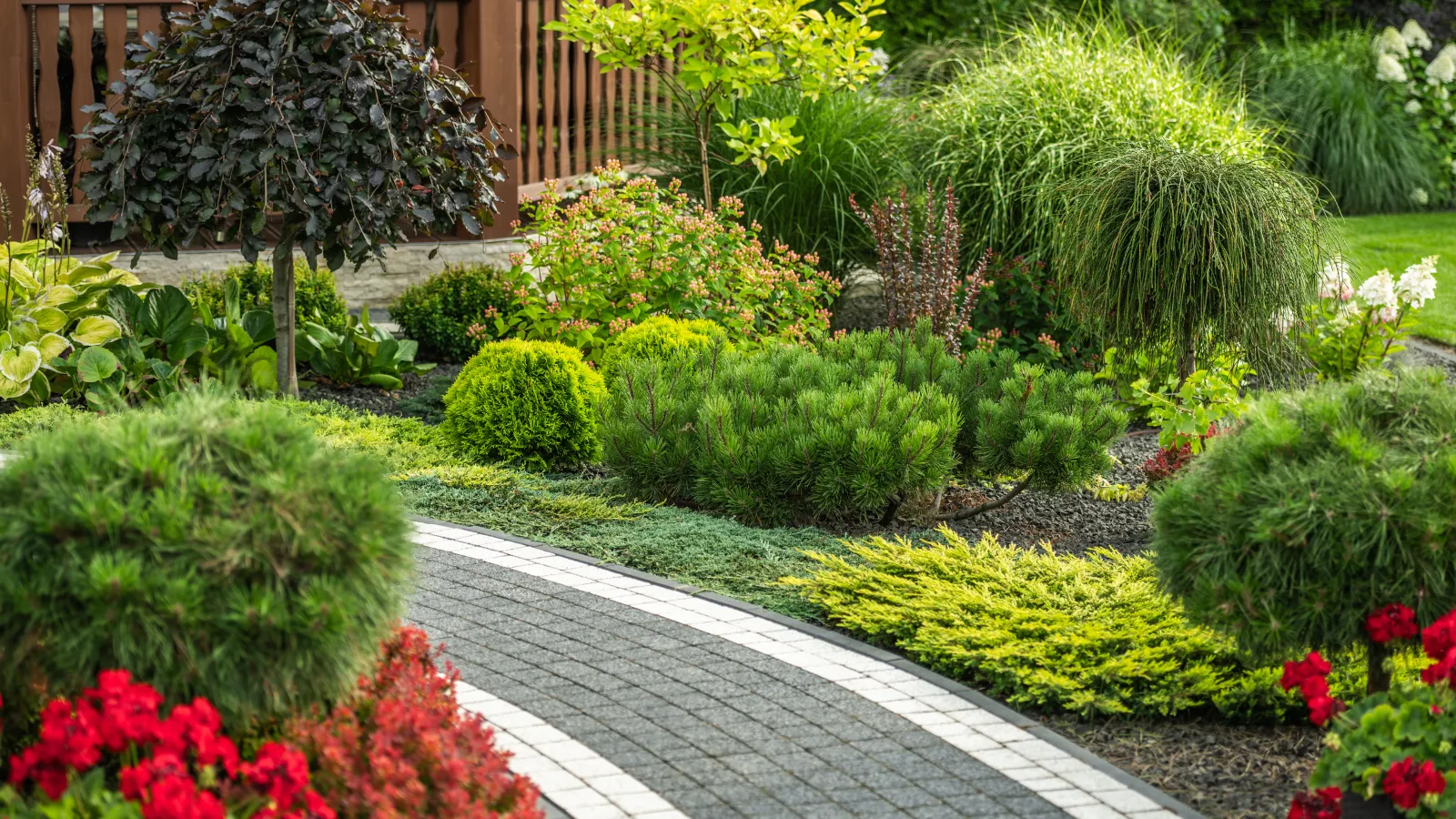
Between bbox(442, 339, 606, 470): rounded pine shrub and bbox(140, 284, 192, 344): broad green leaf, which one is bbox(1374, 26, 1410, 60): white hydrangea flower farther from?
bbox(140, 284, 192, 344): broad green leaf

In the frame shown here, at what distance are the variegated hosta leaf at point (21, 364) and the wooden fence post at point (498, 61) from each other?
2.93 m

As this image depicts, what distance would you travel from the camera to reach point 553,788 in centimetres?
337

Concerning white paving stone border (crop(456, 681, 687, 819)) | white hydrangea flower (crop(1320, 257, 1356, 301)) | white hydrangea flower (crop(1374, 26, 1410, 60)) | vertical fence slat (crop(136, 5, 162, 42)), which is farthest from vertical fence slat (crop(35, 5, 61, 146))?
white hydrangea flower (crop(1374, 26, 1410, 60))

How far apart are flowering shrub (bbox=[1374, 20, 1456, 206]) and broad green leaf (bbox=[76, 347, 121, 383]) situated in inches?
469

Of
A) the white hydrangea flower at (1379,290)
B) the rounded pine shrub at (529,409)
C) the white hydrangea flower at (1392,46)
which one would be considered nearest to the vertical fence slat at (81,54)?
the rounded pine shrub at (529,409)

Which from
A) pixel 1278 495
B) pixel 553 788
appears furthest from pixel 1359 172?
pixel 553 788

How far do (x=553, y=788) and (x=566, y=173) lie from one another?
7765 millimetres

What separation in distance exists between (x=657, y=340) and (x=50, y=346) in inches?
122

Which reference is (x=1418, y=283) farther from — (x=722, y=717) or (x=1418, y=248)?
(x=1418, y=248)

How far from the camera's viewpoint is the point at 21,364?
707cm

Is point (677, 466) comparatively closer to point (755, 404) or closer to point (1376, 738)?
point (755, 404)

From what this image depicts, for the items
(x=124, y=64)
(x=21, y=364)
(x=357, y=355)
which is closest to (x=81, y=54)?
(x=124, y=64)

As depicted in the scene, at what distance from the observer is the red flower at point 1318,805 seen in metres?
3.04

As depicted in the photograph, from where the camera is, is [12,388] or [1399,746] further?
[12,388]
